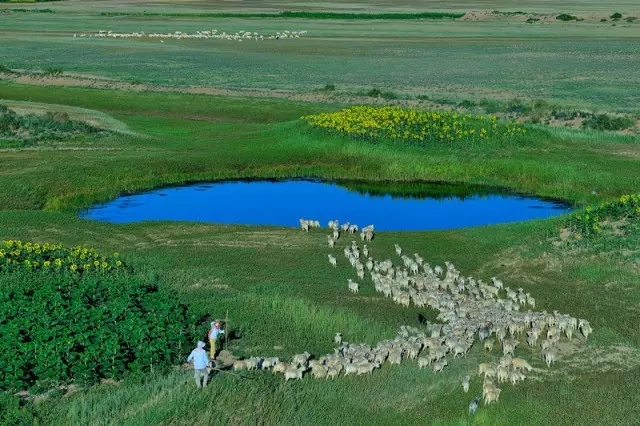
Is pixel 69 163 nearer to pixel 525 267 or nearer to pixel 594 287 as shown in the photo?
pixel 525 267

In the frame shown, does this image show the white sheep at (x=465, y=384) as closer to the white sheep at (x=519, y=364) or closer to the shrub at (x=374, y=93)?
the white sheep at (x=519, y=364)

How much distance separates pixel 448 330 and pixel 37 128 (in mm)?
34234

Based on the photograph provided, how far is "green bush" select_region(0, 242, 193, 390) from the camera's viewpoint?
1986cm

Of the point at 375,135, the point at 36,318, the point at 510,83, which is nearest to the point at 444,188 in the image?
the point at 375,135

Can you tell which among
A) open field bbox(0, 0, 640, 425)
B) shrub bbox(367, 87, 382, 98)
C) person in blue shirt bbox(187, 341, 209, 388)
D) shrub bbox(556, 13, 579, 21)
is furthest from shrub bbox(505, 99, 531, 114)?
shrub bbox(556, 13, 579, 21)

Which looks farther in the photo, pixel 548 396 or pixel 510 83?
pixel 510 83

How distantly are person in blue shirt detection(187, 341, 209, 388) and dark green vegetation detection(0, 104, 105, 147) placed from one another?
3120 centimetres

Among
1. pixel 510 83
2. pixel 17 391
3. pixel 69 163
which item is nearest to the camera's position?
pixel 17 391

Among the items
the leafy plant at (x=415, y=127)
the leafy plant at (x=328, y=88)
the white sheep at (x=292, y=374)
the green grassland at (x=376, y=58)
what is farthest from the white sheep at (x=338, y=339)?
the leafy plant at (x=328, y=88)

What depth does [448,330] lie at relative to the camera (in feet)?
72.7

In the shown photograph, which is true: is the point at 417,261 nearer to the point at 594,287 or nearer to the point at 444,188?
the point at 594,287

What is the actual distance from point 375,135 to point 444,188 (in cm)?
577

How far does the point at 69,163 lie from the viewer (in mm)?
42312

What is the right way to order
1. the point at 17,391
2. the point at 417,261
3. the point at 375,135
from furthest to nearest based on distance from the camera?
the point at 375,135
the point at 417,261
the point at 17,391
